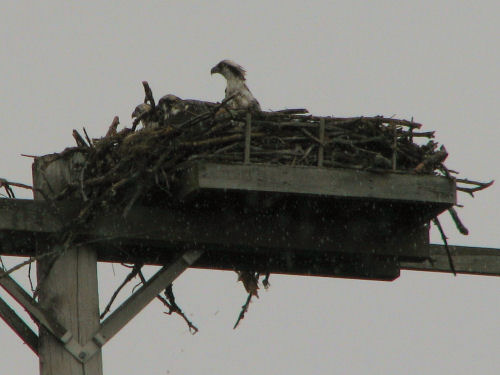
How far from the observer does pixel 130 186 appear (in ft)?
17.2

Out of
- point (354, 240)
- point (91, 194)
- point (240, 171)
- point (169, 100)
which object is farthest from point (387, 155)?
point (169, 100)

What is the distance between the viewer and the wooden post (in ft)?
15.7

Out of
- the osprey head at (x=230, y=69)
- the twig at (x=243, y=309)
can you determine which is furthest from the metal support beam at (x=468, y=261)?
the osprey head at (x=230, y=69)

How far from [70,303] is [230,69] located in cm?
515

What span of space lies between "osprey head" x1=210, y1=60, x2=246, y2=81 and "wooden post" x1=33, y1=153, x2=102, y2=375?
4.69 metres

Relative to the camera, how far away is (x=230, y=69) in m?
9.76

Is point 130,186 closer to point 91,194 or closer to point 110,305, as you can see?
point 91,194

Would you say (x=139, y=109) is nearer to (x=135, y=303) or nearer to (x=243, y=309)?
(x=243, y=309)

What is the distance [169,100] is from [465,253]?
11.2 ft

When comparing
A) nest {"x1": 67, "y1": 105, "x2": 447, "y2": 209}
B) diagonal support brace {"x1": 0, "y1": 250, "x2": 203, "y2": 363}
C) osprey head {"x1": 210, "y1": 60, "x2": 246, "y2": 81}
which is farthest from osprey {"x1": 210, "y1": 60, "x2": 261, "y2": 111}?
diagonal support brace {"x1": 0, "y1": 250, "x2": 203, "y2": 363}

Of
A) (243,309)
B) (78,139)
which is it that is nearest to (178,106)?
(78,139)

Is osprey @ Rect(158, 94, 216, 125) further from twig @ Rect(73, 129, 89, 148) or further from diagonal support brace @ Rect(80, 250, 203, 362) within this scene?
diagonal support brace @ Rect(80, 250, 203, 362)

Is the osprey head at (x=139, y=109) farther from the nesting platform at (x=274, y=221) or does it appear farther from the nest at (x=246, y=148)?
the nesting platform at (x=274, y=221)

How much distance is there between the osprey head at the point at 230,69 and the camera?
31.8 feet
